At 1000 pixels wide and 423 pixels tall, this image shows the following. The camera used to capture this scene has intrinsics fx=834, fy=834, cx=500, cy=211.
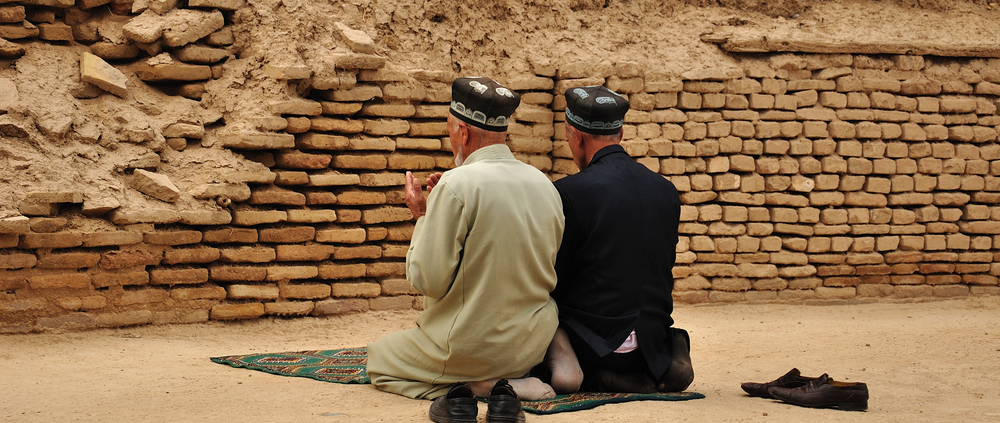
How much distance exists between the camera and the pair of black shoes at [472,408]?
3119 millimetres

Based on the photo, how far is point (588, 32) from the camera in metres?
6.56

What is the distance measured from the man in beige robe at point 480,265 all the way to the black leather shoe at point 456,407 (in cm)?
27

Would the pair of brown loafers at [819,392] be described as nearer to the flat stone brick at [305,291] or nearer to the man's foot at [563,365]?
the man's foot at [563,365]

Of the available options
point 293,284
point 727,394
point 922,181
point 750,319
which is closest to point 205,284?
point 293,284

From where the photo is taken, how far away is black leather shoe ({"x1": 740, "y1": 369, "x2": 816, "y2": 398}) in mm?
3916

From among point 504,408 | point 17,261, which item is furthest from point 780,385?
point 17,261

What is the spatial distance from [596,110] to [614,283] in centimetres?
82

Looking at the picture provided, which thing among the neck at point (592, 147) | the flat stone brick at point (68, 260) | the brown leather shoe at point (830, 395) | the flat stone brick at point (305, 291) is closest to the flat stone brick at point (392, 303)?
the flat stone brick at point (305, 291)

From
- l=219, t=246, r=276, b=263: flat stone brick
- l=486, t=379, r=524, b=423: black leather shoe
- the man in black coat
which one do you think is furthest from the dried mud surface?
l=486, t=379, r=524, b=423: black leather shoe

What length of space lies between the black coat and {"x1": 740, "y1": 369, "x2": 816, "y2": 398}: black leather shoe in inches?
18.9

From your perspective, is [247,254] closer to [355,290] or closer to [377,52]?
[355,290]

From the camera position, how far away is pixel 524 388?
3.56 meters

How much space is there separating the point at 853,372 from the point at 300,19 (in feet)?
13.5

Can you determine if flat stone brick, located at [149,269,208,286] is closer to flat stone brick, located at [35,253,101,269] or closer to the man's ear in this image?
flat stone brick, located at [35,253,101,269]
